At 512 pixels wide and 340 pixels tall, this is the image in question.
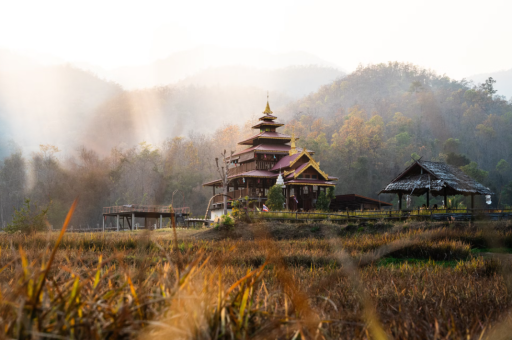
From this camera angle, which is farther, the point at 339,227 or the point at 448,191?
the point at 448,191

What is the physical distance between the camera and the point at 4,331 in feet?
6.84

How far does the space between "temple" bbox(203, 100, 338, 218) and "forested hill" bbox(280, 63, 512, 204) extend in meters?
21.0

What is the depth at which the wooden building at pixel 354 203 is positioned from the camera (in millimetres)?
43125

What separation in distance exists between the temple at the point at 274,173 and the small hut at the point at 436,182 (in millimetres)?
6192

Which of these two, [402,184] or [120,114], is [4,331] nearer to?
[402,184]

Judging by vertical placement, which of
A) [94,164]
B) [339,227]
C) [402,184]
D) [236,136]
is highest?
[236,136]

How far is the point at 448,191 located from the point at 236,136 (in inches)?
1962

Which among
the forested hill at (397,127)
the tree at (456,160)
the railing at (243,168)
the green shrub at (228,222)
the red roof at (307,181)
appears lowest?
the green shrub at (228,222)

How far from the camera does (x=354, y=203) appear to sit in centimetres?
4306

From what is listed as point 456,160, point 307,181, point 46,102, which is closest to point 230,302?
point 307,181

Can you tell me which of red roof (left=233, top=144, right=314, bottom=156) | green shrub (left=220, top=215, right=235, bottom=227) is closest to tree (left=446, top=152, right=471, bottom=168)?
red roof (left=233, top=144, right=314, bottom=156)

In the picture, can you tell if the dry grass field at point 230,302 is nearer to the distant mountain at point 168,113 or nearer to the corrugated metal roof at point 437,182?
the corrugated metal roof at point 437,182

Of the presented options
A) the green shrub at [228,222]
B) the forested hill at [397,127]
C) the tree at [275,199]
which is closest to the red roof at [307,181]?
the tree at [275,199]

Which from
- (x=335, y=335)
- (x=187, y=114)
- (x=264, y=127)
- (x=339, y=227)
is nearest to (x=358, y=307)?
(x=335, y=335)
